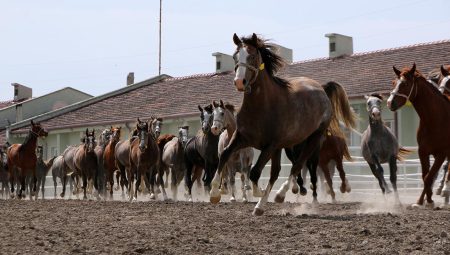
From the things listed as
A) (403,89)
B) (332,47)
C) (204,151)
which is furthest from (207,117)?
(332,47)

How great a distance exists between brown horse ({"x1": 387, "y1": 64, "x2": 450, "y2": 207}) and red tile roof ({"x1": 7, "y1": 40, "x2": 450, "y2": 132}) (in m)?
13.5

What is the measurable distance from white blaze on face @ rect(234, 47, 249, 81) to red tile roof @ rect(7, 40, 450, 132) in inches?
627

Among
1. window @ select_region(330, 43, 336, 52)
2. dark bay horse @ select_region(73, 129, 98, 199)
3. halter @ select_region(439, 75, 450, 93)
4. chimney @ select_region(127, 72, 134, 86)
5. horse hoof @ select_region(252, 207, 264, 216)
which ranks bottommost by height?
horse hoof @ select_region(252, 207, 264, 216)

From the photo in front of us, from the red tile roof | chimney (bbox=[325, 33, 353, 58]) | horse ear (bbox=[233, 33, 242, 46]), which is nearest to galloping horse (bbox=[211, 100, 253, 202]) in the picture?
horse ear (bbox=[233, 33, 242, 46])

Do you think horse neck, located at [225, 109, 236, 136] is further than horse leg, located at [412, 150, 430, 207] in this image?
Yes

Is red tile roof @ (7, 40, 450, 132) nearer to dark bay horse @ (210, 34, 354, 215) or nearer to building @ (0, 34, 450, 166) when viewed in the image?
building @ (0, 34, 450, 166)

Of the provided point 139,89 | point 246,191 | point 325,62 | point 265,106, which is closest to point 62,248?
point 265,106

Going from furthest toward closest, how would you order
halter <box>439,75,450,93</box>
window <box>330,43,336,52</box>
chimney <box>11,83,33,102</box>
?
chimney <box>11,83,33,102</box>
window <box>330,43,336,52</box>
halter <box>439,75,450,93</box>

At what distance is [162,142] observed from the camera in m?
26.6

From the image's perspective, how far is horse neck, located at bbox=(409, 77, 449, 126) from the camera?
13.3m

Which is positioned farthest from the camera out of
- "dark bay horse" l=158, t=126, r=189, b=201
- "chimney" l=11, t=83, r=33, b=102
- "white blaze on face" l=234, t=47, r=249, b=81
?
"chimney" l=11, t=83, r=33, b=102

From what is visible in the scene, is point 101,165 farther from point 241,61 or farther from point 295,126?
point 241,61

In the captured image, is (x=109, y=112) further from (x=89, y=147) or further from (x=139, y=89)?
(x=89, y=147)

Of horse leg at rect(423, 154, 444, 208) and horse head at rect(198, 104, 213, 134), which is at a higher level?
horse head at rect(198, 104, 213, 134)
